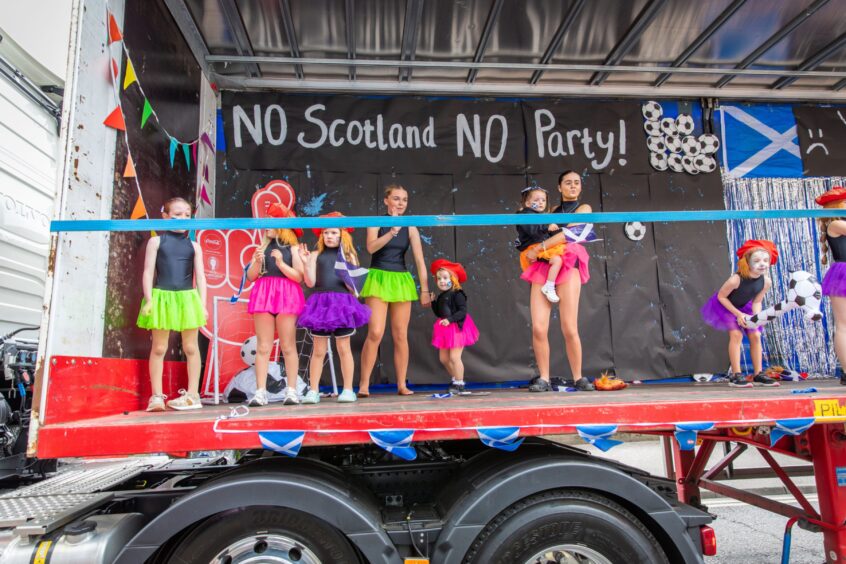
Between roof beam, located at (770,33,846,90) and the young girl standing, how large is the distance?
649cm

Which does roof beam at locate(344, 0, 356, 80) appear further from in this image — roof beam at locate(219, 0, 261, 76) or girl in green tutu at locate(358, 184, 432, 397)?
girl in green tutu at locate(358, 184, 432, 397)

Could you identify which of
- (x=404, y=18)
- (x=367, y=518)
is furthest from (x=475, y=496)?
(x=404, y=18)

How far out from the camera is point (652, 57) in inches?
229

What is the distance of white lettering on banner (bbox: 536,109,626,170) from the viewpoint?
6.44m

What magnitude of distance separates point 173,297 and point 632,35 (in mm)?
4888

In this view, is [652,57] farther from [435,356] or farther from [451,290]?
[435,356]

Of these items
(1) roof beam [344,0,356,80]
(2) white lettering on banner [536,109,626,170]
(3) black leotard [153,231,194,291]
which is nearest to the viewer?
(3) black leotard [153,231,194,291]

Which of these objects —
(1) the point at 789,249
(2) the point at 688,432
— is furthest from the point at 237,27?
(1) the point at 789,249

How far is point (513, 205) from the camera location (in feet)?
20.9

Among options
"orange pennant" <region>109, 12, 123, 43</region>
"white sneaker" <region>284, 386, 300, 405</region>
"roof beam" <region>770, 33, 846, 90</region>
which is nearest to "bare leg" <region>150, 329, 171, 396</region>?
"white sneaker" <region>284, 386, 300, 405</region>

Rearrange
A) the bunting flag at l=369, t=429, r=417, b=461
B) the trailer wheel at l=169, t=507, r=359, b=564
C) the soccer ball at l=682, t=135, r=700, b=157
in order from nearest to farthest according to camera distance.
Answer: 1. the trailer wheel at l=169, t=507, r=359, b=564
2. the bunting flag at l=369, t=429, r=417, b=461
3. the soccer ball at l=682, t=135, r=700, b=157

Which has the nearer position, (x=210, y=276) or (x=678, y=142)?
(x=210, y=276)

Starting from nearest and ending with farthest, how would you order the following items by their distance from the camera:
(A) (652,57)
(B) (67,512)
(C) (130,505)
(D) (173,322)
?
(B) (67,512) → (C) (130,505) → (D) (173,322) → (A) (652,57)

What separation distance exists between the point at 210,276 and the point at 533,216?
12.1 feet
